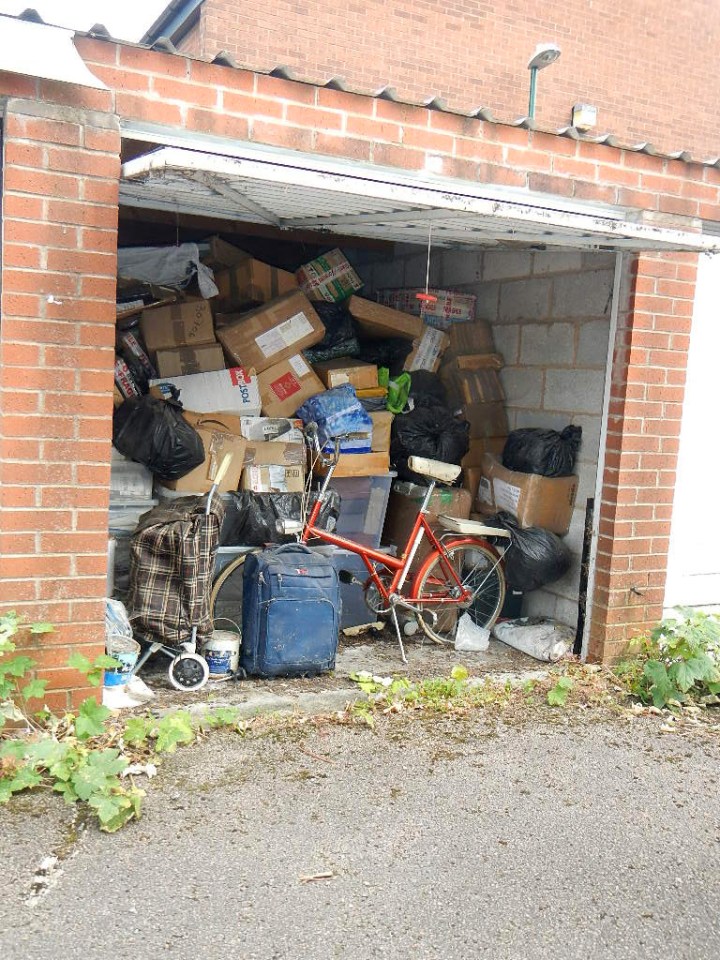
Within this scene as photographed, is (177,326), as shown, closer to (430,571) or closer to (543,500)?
(430,571)

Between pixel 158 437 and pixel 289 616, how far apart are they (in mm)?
1412

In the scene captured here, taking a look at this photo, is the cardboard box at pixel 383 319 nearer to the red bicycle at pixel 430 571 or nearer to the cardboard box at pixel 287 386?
the cardboard box at pixel 287 386

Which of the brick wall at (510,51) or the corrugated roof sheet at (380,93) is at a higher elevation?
the brick wall at (510,51)

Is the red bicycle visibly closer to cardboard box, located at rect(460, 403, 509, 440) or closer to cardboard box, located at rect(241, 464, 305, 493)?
cardboard box, located at rect(241, 464, 305, 493)

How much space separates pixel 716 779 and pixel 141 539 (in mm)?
3261

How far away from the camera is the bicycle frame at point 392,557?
6176 millimetres

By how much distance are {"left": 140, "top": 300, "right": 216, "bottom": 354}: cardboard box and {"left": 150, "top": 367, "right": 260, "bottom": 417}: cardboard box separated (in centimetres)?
29

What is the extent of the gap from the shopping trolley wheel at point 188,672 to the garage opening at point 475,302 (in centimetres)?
79

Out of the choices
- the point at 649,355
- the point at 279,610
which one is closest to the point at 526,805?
the point at 279,610

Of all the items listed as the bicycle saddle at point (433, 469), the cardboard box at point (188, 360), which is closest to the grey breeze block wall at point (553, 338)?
the bicycle saddle at point (433, 469)

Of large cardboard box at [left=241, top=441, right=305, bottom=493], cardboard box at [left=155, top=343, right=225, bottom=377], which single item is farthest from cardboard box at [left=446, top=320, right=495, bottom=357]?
cardboard box at [left=155, top=343, right=225, bottom=377]

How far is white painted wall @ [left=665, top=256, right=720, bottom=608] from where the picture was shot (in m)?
6.23

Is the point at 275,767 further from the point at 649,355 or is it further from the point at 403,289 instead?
the point at 403,289

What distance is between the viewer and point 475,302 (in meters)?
7.61
